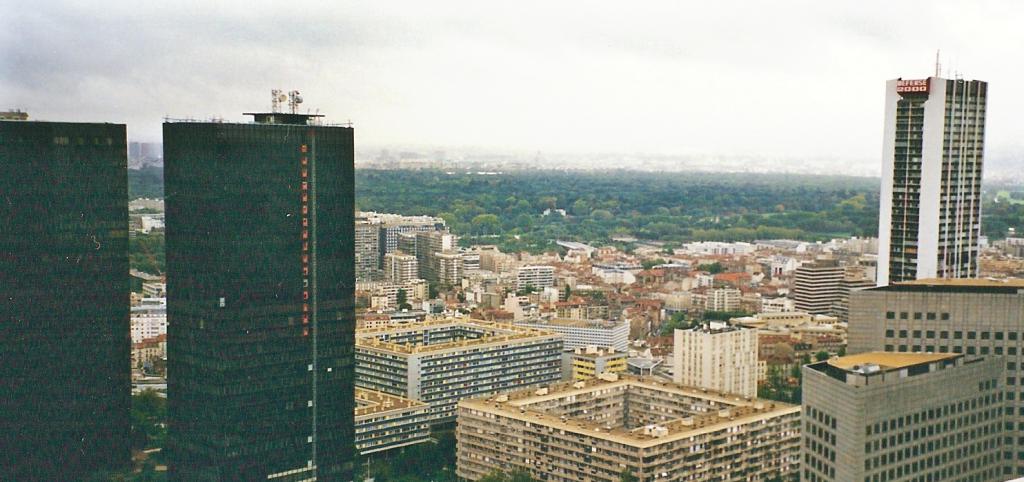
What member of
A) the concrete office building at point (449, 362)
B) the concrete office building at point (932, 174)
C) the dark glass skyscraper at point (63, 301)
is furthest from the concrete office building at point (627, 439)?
the concrete office building at point (932, 174)

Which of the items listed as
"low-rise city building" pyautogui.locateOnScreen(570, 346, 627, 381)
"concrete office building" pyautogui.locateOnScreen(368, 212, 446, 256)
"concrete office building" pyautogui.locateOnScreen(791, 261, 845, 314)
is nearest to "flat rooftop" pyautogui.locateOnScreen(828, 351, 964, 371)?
"low-rise city building" pyautogui.locateOnScreen(570, 346, 627, 381)

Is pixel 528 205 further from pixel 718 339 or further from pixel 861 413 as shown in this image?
pixel 861 413

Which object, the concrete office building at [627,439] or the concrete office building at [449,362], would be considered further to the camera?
the concrete office building at [449,362]

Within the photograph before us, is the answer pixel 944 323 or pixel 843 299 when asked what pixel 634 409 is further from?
pixel 843 299

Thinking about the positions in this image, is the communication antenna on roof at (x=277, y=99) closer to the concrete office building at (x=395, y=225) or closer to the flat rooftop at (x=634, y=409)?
the flat rooftop at (x=634, y=409)

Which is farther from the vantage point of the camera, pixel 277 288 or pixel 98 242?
pixel 98 242

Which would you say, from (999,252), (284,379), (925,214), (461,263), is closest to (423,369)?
(284,379)

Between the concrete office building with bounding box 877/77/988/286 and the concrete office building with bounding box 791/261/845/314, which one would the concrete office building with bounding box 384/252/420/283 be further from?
the concrete office building with bounding box 877/77/988/286
